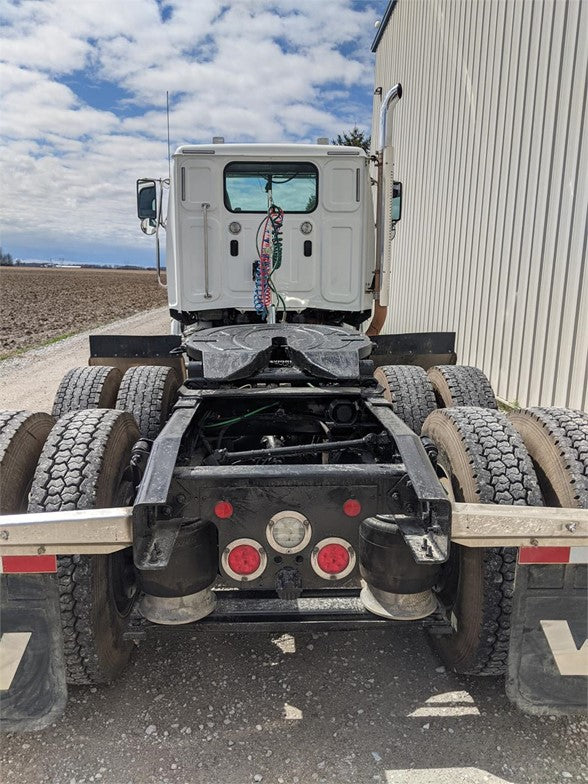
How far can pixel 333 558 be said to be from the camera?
2.41 meters

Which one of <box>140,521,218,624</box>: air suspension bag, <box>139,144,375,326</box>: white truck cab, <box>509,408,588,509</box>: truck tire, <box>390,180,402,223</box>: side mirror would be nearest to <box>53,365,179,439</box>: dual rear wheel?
<box>139,144,375,326</box>: white truck cab

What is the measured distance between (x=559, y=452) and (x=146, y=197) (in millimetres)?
4105

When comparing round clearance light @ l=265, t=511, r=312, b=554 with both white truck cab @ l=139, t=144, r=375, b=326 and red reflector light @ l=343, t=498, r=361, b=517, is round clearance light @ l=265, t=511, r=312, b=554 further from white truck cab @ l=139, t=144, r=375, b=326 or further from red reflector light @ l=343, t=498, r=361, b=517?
white truck cab @ l=139, t=144, r=375, b=326

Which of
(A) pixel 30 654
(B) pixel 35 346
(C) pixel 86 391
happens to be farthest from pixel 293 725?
(B) pixel 35 346

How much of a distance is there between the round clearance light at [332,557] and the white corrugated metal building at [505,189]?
11.9ft

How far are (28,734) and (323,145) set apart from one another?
15.0ft

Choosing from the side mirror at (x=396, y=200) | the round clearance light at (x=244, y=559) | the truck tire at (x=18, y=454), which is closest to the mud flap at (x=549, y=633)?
the round clearance light at (x=244, y=559)

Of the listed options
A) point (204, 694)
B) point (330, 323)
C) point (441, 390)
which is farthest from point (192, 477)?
point (330, 323)

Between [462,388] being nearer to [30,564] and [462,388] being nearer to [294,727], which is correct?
[294,727]

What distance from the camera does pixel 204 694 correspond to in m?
2.68

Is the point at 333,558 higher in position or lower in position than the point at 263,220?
lower

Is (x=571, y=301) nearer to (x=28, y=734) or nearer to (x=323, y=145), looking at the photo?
(x=323, y=145)

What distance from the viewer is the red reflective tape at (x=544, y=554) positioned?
2.24m

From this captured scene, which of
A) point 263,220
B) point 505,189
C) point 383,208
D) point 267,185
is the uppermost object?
point 505,189
